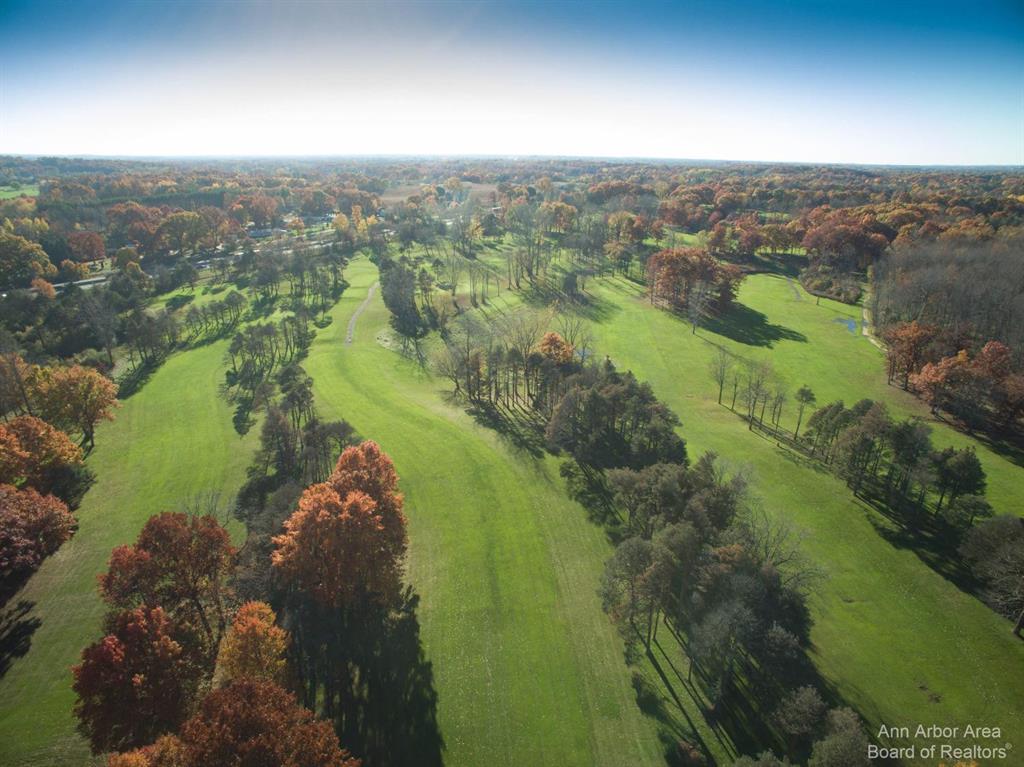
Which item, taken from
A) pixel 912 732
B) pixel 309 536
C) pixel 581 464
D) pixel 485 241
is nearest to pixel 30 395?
pixel 309 536

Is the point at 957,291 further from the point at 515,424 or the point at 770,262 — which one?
the point at 515,424

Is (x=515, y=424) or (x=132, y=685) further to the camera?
(x=515, y=424)

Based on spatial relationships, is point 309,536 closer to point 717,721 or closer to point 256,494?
point 256,494

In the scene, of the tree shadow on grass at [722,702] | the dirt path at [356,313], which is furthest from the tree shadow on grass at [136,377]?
the tree shadow on grass at [722,702]

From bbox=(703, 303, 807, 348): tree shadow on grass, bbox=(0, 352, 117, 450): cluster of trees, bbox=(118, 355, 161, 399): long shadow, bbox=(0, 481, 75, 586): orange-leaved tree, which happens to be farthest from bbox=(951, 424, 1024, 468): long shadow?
bbox=(118, 355, 161, 399): long shadow

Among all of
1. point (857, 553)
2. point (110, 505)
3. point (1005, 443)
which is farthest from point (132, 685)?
point (1005, 443)

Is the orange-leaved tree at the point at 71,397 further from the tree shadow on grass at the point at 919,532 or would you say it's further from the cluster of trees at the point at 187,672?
the tree shadow on grass at the point at 919,532

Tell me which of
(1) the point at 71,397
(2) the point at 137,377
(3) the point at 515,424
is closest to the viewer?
(1) the point at 71,397

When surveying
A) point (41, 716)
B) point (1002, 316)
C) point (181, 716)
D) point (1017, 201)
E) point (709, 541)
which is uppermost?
point (1017, 201)
